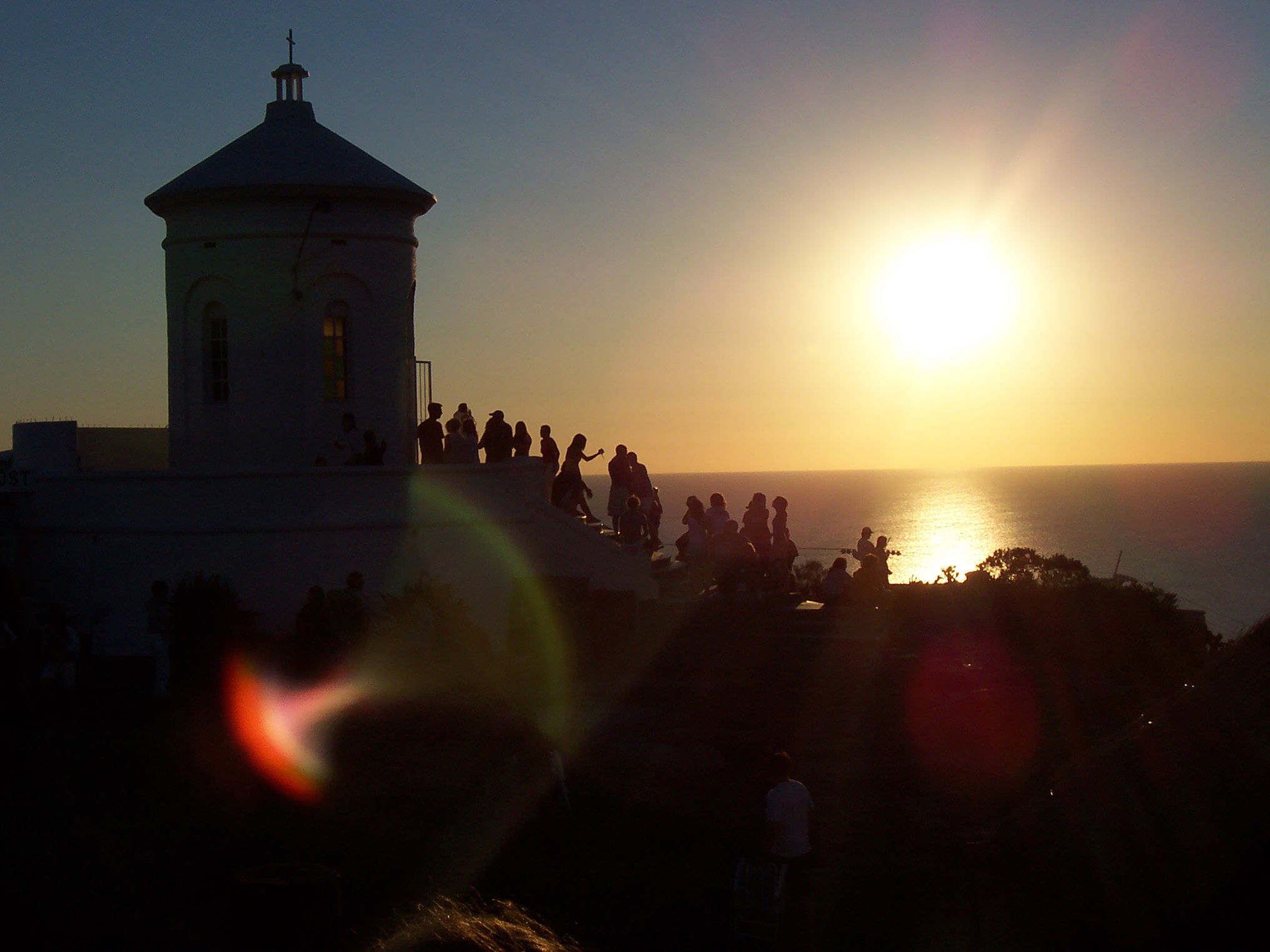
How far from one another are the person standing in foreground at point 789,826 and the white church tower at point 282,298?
12.1m

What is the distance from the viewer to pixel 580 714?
1661 cm

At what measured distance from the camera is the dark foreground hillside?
37.9ft

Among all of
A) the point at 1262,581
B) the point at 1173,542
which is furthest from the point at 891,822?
the point at 1173,542

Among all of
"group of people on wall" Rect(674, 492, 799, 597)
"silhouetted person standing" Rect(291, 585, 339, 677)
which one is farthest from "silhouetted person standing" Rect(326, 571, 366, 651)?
"group of people on wall" Rect(674, 492, 799, 597)

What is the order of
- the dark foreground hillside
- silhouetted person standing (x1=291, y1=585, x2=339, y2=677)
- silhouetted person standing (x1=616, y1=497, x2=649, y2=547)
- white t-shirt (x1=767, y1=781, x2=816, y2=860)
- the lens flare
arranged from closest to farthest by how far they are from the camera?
white t-shirt (x1=767, y1=781, x2=816, y2=860) → the dark foreground hillside → the lens flare → silhouetted person standing (x1=291, y1=585, x2=339, y2=677) → silhouetted person standing (x1=616, y1=497, x2=649, y2=547)

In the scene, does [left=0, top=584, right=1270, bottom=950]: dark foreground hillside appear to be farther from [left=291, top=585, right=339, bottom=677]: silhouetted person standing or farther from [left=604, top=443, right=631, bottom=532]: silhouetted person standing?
[left=604, top=443, right=631, bottom=532]: silhouetted person standing

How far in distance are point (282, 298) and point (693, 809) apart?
1153 centimetres

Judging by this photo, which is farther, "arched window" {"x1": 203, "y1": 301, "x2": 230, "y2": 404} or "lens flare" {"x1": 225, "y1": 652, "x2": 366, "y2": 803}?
"arched window" {"x1": 203, "y1": 301, "x2": 230, "y2": 404}

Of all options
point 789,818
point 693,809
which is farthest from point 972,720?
point 789,818

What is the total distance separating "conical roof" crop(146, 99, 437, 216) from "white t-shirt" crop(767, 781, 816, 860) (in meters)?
13.8

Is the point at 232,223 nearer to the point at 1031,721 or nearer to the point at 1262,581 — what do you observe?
the point at 1031,721

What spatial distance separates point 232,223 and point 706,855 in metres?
13.4

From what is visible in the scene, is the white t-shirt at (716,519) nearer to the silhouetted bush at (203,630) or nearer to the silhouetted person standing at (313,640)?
the silhouetted person standing at (313,640)

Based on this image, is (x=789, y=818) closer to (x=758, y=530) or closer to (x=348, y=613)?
(x=348, y=613)
